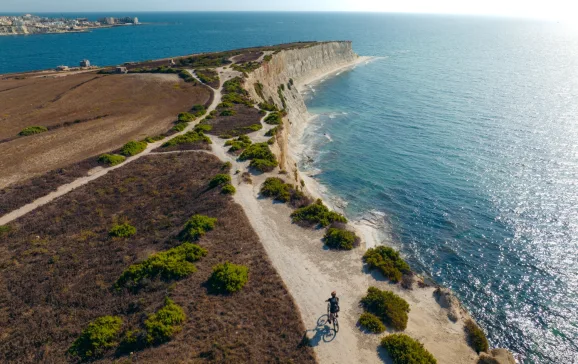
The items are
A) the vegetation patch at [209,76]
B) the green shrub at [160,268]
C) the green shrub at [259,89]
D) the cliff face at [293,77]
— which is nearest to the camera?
the green shrub at [160,268]

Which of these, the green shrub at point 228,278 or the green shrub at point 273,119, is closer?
the green shrub at point 228,278

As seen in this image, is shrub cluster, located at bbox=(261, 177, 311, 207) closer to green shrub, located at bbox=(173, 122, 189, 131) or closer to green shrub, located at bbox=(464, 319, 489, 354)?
green shrub, located at bbox=(464, 319, 489, 354)

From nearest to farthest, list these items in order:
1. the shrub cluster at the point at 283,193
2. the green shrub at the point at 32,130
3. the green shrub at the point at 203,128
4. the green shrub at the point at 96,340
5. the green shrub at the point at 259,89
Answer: the green shrub at the point at 96,340 < the shrub cluster at the point at 283,193 < the green shrub at the point at 32,130 < the green shrub at the point at 203,128 < the green shrub at the point at 259,89

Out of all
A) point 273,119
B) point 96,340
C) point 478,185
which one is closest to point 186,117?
point 273,119

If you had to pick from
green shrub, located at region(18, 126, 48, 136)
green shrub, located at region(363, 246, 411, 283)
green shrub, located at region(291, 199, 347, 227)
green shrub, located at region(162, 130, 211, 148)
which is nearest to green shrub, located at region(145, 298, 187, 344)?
green shrub, located at region(291, 199, 347, 227)

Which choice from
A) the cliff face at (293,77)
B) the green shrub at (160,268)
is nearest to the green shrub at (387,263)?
the green shrub at (160,268)

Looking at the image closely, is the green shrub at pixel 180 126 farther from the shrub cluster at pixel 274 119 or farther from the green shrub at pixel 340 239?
the green shrub at pixel 340 239
